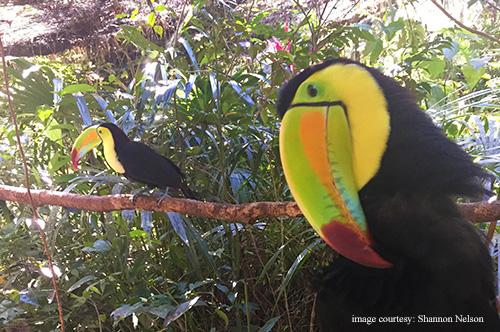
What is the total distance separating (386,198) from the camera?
0.45 metres

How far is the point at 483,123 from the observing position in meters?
1.30

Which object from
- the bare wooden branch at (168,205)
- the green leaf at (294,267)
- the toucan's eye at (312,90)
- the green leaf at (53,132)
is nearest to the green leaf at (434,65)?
the green leaf at (294,267)

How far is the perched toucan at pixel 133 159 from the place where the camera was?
3.56 feet

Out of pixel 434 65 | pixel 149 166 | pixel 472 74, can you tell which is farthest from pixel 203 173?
pixel 472 74

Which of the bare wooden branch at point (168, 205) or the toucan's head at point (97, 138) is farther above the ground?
the toucan's head at point (97, 138)

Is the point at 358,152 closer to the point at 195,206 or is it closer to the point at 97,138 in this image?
the point at 195,206

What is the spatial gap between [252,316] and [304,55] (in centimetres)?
81

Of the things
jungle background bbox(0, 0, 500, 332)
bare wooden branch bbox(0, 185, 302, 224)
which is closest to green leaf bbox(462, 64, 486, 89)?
jungle background bbox(0, 0, 500, 332)

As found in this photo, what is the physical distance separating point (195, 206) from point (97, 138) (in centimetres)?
45

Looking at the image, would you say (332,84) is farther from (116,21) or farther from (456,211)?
(116,21)

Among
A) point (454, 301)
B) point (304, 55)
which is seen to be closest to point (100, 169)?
point (304, 55)

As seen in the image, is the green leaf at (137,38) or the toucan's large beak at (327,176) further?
the green leaf at (137,38)

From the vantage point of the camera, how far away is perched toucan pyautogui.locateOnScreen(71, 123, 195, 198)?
3.56 feet

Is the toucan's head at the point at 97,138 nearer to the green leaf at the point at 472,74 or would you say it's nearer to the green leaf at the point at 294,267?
the green leaf at the point at 294,267
